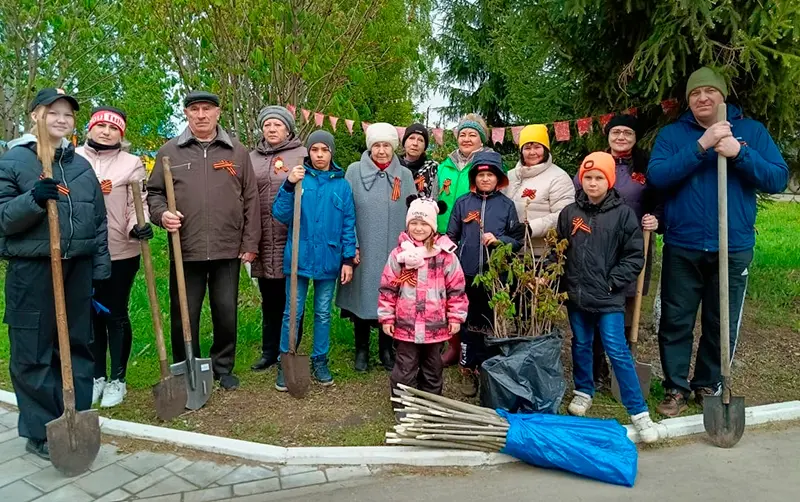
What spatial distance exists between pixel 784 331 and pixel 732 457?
3.37 m

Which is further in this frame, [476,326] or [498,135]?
[498,135]

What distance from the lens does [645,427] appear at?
3916mm

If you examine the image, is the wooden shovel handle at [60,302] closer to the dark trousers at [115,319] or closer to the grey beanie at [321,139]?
the dark trousers at [115,319]

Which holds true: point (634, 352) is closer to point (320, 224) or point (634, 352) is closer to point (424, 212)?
point (424, 212)

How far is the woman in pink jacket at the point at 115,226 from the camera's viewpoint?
13.7 feet

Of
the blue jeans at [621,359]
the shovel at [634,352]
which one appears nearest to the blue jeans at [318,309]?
the blue jeans at [621,359]

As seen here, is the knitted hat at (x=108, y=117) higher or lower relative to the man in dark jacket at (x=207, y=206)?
higher

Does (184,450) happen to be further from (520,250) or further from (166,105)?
(166,105)

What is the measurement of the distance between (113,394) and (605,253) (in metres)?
3.53

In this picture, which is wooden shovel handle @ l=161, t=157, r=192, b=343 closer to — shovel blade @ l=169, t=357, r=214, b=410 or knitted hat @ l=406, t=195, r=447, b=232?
shovel blade @ l=169, t=357, r=214, b=410

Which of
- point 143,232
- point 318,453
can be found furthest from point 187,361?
point 318,453

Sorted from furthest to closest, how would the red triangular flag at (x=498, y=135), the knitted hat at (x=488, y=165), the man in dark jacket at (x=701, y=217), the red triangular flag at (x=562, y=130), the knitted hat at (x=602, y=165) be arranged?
the red triangular flag at (x=498, y=135)
the red triangular flag at (x=562, y=130)
the knitted hat at (x=488, y=165)
the man in dark jacket at (x=701, y=217)
the knitted hat at (x=602, y=165)

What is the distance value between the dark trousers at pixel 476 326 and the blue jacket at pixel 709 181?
1.40 meters

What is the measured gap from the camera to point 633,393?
3.98 metres
